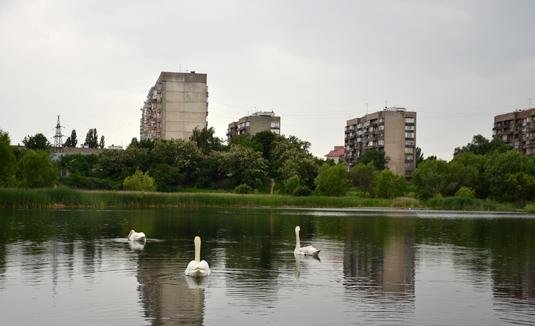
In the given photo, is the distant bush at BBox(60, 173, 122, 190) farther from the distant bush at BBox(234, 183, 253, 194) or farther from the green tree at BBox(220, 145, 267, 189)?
the green tree at BBox(220, 145, 267, 189)

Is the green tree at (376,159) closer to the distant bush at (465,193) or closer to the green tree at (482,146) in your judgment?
the green tree at (482,146)

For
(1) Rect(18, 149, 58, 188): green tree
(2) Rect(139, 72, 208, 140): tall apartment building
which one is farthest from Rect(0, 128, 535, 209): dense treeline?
(2) Rect(139, 72, 208, 140): tall apartment building

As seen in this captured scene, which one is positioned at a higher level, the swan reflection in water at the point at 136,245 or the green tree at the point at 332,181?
the green tree at the point at 332,181

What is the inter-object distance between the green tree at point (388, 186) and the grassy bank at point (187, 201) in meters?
3.10

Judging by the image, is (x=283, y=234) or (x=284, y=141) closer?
(x=283, y=234)

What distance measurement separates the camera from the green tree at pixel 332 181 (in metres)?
118

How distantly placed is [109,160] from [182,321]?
111338mm

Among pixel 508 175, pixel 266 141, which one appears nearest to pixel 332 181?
pixel 508 175

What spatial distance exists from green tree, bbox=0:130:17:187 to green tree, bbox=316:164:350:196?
47491mm

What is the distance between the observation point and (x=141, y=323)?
56.0ft

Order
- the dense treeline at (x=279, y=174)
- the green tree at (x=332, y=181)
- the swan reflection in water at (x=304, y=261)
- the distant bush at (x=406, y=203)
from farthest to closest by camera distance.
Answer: the green tree at (x=332, y=181) → the dense treeline at (x=279, y=174) → the distant bush at (x=406, y=203) → the swan reflection in water at (x=304, y=261)

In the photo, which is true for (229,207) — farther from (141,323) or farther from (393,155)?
(393,155)

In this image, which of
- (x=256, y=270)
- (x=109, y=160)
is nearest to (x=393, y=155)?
(x=109, y=160)

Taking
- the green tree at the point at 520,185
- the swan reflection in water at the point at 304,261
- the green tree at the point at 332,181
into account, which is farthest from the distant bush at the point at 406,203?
the swan reflection in water at the point at 304,261
